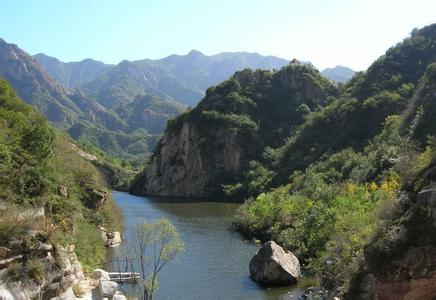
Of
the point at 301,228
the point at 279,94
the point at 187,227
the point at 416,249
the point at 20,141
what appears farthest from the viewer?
the point at 279,94

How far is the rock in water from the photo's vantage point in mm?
40750

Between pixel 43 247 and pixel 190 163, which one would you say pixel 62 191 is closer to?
pixel 43 247

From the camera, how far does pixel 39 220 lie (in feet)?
107

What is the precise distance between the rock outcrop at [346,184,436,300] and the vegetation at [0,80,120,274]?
18292 millimetres

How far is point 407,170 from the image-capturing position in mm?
29969

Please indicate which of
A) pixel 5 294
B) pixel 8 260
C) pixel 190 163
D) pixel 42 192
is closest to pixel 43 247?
pixel 8 260

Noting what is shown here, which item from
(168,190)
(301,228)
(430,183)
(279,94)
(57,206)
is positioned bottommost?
(168,190)

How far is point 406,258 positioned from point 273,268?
17.1 metres

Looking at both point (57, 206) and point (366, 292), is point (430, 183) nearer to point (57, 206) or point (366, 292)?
point (366, 292)

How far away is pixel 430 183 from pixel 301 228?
26.0 m

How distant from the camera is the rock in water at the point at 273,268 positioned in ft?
134

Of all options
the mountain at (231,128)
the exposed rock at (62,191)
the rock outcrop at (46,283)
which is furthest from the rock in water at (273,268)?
the mountain at (231,128)

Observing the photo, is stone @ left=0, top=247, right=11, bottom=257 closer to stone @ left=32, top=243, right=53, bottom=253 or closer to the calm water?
stone @ left=32, top=243, right=53, bottom=253

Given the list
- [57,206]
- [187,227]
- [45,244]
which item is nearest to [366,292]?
[45,244]
